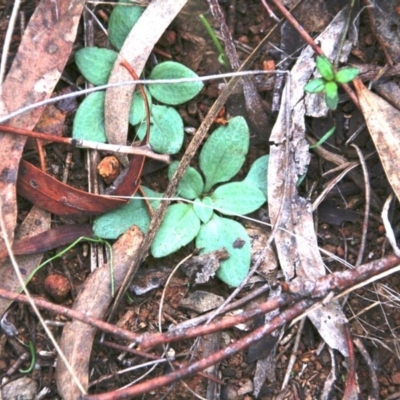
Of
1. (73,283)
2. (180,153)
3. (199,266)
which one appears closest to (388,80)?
(180,153)

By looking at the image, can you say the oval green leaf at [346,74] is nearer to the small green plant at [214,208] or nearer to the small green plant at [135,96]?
the small green plant at [214,208]

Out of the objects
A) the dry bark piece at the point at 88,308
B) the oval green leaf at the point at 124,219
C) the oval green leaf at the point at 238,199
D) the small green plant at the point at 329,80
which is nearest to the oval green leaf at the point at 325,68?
the small green plant at the point at 329,80

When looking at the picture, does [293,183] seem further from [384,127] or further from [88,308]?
[88,308]

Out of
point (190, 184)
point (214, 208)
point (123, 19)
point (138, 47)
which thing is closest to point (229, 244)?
point (214, 208)

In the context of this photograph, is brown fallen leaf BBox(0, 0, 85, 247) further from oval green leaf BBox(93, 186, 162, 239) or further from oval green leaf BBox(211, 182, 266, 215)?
oval green leaf BBox(211, 182, 266, 215)

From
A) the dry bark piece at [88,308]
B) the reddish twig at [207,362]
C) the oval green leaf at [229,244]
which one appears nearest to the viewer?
the reddish twig at [207,362]
